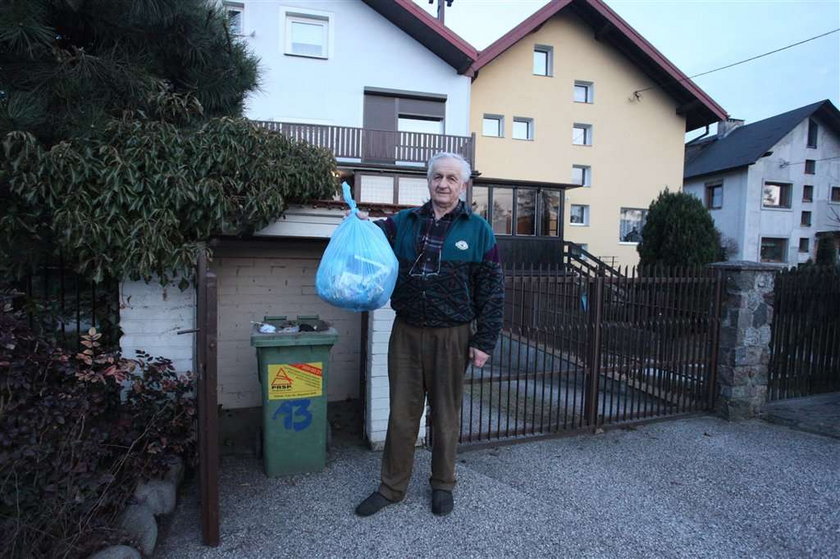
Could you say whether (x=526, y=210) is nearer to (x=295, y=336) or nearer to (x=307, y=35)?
(x=307, y=35)

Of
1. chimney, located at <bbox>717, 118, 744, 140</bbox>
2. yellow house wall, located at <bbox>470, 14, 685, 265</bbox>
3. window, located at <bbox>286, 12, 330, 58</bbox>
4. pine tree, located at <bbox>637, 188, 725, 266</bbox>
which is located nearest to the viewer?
pine tree, located at <bbox>637, 188, 725, 266</bbox>

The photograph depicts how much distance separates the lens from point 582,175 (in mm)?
17812

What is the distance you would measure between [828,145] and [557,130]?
54.6ft

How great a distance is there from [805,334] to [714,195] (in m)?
22.8

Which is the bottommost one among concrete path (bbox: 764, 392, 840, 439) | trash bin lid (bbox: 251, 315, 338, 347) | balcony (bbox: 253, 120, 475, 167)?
concrete path (bbox: 764, 392, 840, 439)

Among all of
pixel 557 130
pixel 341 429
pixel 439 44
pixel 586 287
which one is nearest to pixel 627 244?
pixel 557 130

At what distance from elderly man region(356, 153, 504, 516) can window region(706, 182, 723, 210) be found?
26.1 metres

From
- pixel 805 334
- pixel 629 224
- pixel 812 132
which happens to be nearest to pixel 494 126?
pixel 629 224

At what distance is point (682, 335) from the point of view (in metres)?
4.77

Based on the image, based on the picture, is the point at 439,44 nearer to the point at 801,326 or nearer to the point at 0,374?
the point at 801,326

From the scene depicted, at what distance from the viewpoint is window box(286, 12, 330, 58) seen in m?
12.7

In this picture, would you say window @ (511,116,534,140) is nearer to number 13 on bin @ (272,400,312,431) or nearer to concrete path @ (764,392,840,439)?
concrete path @ (764,392,840,439)

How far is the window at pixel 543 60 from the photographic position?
1702 cm

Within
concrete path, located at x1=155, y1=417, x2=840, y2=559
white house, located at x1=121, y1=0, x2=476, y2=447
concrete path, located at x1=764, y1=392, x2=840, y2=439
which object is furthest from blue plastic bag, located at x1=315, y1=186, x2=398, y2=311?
white house, located at x1=121, y1=0, x2=476, y2=447
